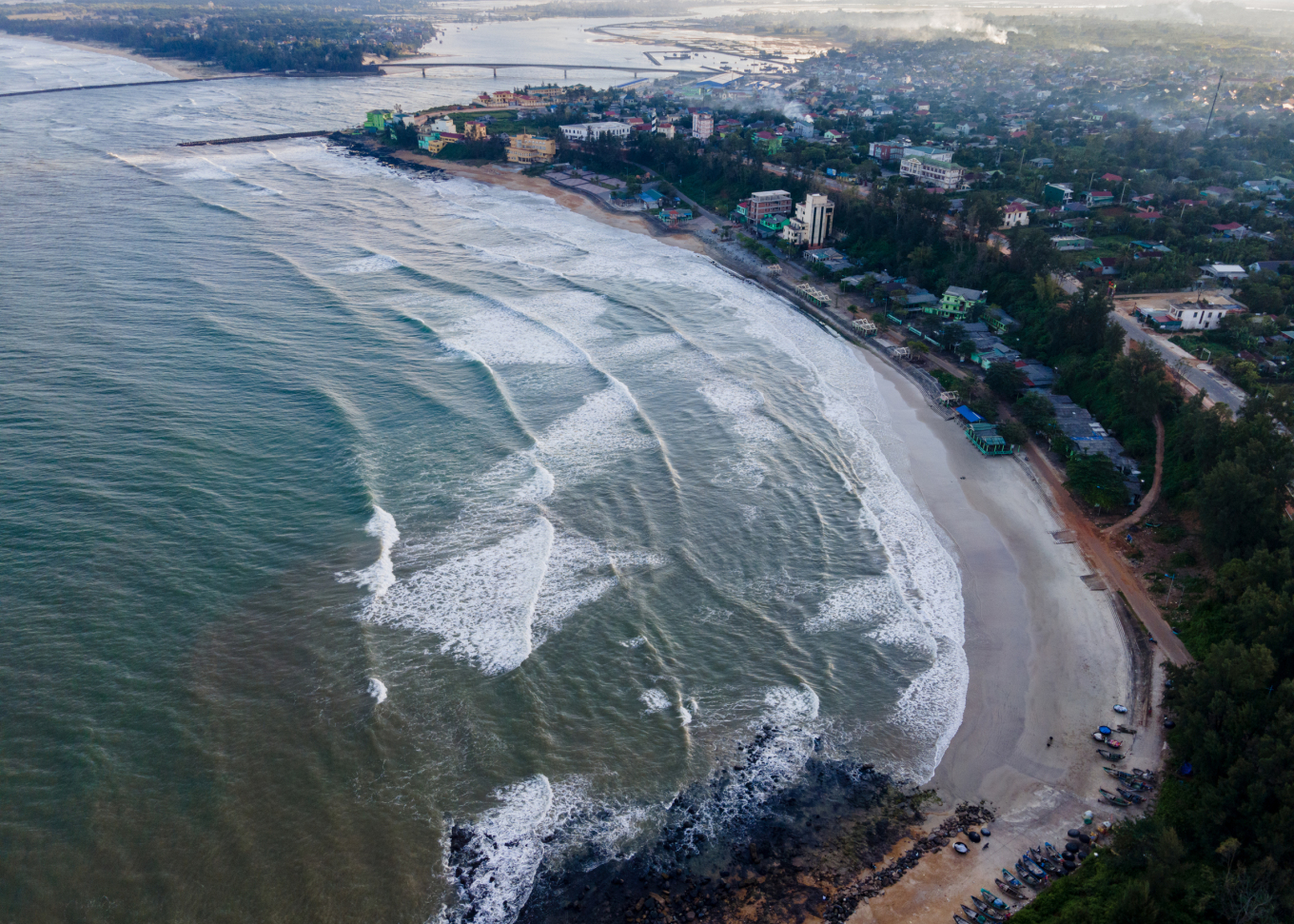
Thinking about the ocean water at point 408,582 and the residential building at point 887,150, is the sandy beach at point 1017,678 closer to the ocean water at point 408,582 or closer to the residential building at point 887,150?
the ocean water at point 408,582

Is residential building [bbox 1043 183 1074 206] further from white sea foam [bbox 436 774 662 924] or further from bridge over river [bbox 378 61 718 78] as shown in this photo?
bridge over river [bbox 378 61 718 78]

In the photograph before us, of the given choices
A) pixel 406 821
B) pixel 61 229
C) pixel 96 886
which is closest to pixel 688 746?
pixel 406 821

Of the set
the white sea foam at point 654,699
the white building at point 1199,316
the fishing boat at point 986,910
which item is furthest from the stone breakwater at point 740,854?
the white building at point 1199,316

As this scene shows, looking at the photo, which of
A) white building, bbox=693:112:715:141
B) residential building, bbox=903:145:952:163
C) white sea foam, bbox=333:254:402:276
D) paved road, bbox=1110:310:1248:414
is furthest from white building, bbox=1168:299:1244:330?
white building, bbox=693:112:715:141

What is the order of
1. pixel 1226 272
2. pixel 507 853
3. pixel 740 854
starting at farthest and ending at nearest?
1. pixel 1226 272
2. pixel 740 854
3. pixel 507 853

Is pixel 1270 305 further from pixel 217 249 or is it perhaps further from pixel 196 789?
pixel 217 249

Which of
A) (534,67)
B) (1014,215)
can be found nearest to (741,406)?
(1014,215)

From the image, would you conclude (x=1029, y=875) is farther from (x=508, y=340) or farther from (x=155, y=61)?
(x=155, y=61)

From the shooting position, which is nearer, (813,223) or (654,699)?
(654,699)
